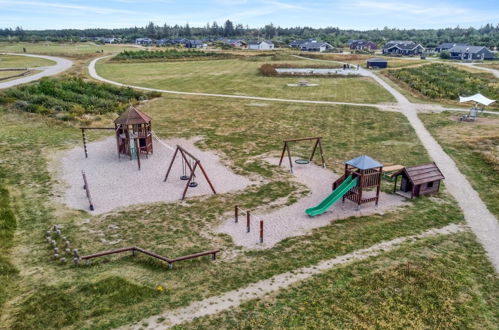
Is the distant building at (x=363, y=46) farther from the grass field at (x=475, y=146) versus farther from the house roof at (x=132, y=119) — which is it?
the house roof at (x=132, y=119)

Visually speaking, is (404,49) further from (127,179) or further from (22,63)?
(127,179)

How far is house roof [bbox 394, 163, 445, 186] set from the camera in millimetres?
17203

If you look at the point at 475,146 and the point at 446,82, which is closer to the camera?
the point at 475,146

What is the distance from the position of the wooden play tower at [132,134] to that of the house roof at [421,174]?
46.7 feet

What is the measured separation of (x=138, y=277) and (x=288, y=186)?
29.9 ft

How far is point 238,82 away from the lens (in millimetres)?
53062

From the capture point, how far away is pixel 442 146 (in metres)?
25.0

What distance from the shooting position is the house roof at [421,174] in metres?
17.2

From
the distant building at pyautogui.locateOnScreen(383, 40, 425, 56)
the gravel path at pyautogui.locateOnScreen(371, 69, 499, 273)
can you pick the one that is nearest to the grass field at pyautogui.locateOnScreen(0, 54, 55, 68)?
the gravel path at pyautogui.locateOnScreen(371, 69, 499, 273)

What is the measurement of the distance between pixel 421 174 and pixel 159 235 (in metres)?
11.9

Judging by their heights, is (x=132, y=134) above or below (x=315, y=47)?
below

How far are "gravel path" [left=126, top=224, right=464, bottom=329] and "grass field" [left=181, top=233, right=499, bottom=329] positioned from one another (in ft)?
0.81

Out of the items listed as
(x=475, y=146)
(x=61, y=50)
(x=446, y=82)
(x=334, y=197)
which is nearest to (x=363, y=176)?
(x=334, y=197)

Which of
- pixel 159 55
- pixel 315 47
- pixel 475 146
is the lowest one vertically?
pixel 475 146
